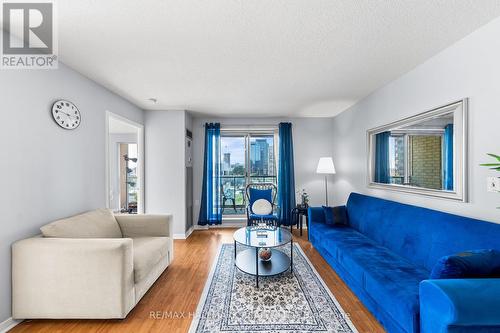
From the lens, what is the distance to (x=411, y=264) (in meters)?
2.09

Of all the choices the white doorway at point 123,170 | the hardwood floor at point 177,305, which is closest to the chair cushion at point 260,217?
the hardwood floor at point 177,305

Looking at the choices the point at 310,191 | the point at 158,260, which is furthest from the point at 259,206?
the point at 158,260

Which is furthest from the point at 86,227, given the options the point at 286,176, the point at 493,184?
the point at 493,184

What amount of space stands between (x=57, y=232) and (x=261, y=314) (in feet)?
6.62

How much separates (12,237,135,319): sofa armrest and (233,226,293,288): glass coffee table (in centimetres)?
128

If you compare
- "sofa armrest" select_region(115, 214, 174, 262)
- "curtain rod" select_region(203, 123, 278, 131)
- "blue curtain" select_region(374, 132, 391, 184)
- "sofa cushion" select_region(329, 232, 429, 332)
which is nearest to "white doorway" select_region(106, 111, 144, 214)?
"curtain rod" select_region(203, 123, 278, 131)

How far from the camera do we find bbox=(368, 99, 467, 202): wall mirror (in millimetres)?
1975

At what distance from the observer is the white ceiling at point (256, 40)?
5.23 ft

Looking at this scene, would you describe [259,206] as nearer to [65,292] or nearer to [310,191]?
[310,191]

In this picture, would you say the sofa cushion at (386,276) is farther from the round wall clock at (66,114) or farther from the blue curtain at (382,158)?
the round wall clock at (66,114)

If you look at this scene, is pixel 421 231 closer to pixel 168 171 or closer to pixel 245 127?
pixel 245 127

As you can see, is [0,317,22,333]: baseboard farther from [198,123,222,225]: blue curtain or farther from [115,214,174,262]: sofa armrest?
[198,123,222,225]: blue curtain

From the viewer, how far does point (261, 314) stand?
203 cm

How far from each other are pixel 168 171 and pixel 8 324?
2740 mm
